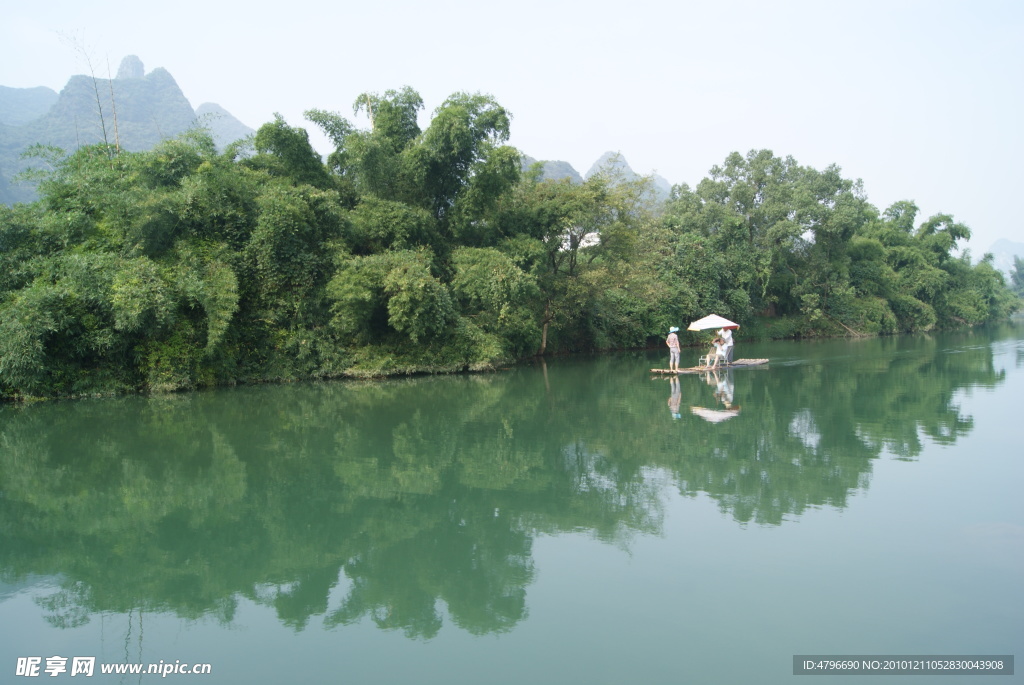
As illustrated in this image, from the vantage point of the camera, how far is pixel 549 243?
2047cm

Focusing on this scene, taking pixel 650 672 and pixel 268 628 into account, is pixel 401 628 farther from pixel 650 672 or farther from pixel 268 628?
pixel 650 672

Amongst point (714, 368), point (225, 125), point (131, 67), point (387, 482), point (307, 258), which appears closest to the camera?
point (387, 482)

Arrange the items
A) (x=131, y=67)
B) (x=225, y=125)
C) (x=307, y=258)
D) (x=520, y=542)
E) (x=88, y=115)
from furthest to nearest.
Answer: (x=225, y=125)
(x=131, y=67)
(x=88, y=115)
(x=307, y=258)
(x=520, y=542)

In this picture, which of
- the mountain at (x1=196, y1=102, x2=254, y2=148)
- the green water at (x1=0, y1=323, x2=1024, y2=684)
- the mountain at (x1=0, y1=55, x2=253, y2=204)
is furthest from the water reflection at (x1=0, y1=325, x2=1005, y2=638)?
the mountain at (x1=196, y1=102, x2=254, y2=148)

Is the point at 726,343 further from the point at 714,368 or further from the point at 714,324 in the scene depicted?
the point at 714,368

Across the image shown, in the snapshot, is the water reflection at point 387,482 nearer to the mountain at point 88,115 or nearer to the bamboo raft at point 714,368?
the bamboo raft at point 714,368

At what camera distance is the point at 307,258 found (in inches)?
652

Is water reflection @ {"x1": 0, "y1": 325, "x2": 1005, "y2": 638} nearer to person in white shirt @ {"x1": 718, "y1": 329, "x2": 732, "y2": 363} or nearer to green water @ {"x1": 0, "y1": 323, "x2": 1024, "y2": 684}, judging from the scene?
green water @ {"x1": 0, "y1": 323, "x2": 1024, "y2": 684}

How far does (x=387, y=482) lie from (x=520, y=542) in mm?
2302

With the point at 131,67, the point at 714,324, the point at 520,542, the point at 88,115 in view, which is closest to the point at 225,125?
the point at 131,67

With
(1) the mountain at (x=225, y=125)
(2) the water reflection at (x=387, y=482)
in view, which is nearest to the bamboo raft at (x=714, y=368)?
(2) the water reflection at (x=387, y=482)

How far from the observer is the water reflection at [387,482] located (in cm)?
480

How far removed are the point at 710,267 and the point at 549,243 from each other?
10.2 m

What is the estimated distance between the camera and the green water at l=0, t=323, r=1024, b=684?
3906 mm
